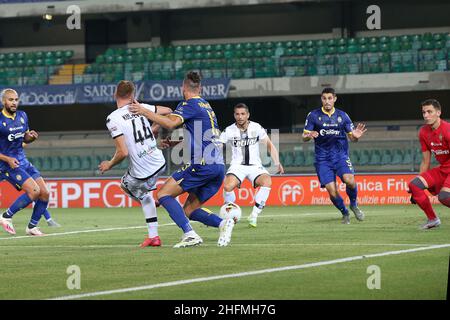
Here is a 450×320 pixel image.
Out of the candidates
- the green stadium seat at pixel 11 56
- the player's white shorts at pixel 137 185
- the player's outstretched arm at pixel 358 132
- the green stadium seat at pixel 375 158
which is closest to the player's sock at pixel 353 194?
the player's outstretched arm at pixel 358 132

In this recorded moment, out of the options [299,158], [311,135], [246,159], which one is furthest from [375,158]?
[311,135]

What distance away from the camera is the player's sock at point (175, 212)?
1252 centimetres

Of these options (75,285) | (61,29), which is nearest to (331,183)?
(75,285)

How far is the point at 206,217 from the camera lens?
12914mm

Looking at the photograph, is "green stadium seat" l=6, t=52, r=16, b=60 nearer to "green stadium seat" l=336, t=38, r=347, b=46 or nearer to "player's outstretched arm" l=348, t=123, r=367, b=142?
"green stadium seat" l=336, t=38, r=347, b=46

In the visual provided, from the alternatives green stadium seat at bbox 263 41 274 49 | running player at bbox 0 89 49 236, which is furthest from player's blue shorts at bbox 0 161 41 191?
green stadium seat at bbox 263 41 274 49

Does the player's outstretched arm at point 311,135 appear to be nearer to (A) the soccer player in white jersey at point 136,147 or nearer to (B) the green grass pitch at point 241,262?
(B) the green grass pitch at point 241,262

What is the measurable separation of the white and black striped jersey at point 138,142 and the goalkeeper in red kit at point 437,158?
432cm

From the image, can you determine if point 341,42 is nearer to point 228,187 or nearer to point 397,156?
point 397,156

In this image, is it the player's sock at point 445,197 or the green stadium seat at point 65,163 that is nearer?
the player's sock at point 445,197

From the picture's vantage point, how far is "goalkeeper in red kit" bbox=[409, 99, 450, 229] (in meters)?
14.9

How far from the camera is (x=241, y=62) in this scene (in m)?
35.9

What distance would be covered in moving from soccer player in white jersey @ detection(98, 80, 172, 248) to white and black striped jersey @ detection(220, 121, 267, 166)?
17.7 ft

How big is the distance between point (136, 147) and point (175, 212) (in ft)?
3.30
